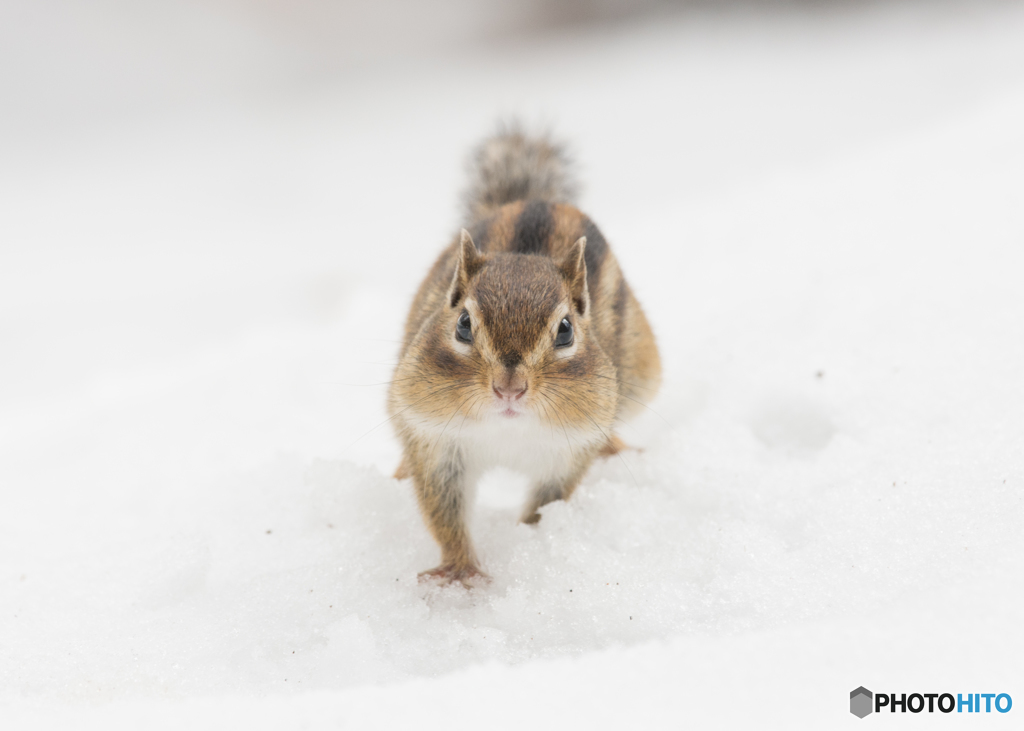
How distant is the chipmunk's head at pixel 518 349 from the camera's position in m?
2.29

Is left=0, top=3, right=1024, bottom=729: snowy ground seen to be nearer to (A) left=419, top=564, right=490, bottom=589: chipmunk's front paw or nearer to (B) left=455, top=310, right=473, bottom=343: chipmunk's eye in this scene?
(A) left=419, top=564, right=490, bottom=589: chipmunk's front paw

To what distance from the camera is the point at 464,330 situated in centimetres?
243

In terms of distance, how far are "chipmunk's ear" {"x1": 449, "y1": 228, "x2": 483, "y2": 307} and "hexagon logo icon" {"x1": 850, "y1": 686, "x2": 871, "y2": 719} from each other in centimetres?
154

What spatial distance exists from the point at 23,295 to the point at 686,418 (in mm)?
5628

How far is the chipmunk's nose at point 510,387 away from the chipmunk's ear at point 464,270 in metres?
0.48

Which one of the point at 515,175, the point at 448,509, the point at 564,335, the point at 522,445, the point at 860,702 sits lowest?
the point at 860,702

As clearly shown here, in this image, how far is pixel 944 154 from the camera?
4770 millimetres

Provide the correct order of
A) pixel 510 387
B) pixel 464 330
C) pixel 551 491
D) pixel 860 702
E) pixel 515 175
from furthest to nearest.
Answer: pixel 515 175, pixel 551 491, pixel 464 330, pixel 510 387, pixel 860 702

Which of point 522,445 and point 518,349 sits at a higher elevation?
point 518,349

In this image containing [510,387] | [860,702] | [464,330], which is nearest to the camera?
[860,702]

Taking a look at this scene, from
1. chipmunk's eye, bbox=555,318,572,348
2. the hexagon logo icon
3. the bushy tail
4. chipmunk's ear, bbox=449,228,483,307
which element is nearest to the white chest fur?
chipmunk's eye, bbox=555,318,572,348

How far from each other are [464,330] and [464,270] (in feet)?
1.00

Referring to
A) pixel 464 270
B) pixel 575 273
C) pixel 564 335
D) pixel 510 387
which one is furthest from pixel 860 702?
pixel 464 270

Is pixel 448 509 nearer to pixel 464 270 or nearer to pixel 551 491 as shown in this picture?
pixel 551 491
